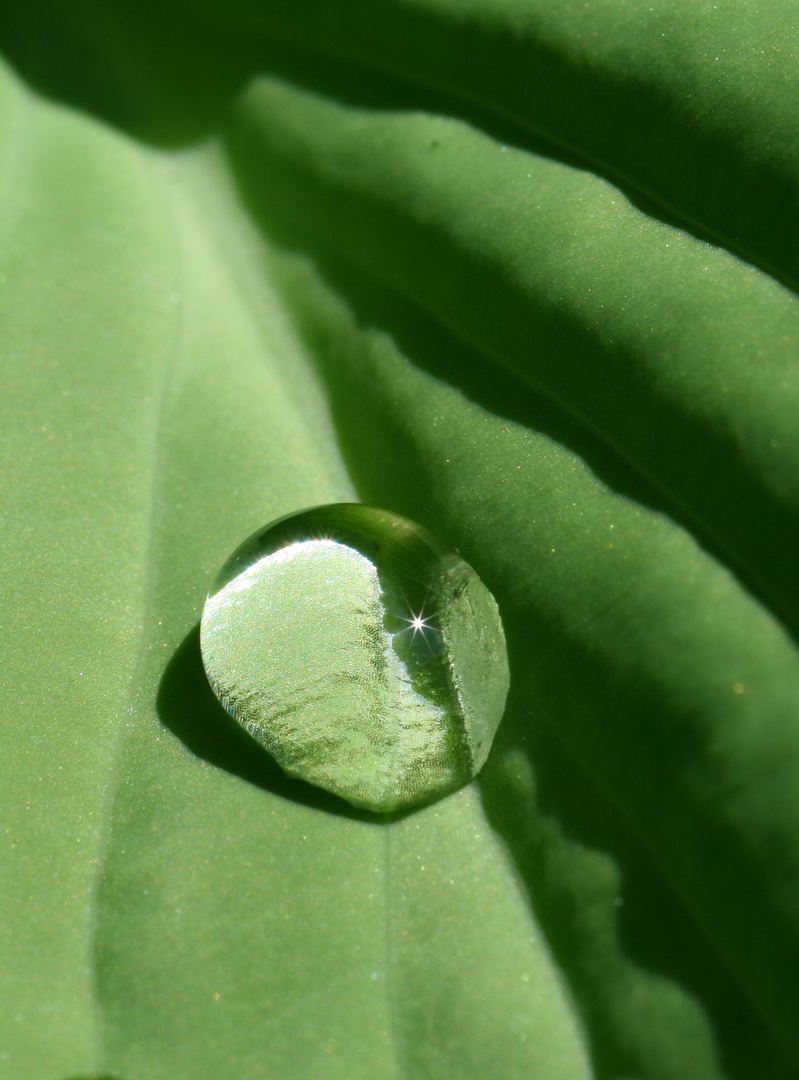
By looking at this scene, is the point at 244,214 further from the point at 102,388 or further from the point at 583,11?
the point at 583,11

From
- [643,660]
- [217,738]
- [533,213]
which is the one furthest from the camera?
[533,213]

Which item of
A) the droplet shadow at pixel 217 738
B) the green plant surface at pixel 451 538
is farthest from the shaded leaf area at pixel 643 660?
the droplet shadow at pixel 217 738

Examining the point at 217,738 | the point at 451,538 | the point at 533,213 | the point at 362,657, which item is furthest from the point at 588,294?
the point at 217,738

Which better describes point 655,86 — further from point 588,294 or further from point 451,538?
point 451,538

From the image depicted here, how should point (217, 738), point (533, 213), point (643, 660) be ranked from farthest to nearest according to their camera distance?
point (533, 213) < point (217, 738) < point (643, 660)

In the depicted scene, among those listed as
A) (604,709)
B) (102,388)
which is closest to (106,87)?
(102,388)

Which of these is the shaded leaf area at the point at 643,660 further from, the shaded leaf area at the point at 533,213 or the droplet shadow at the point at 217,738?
the droplet shadow at the point at 217,738

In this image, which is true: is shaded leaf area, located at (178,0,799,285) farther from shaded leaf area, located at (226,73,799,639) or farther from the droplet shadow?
the droplet shadow
